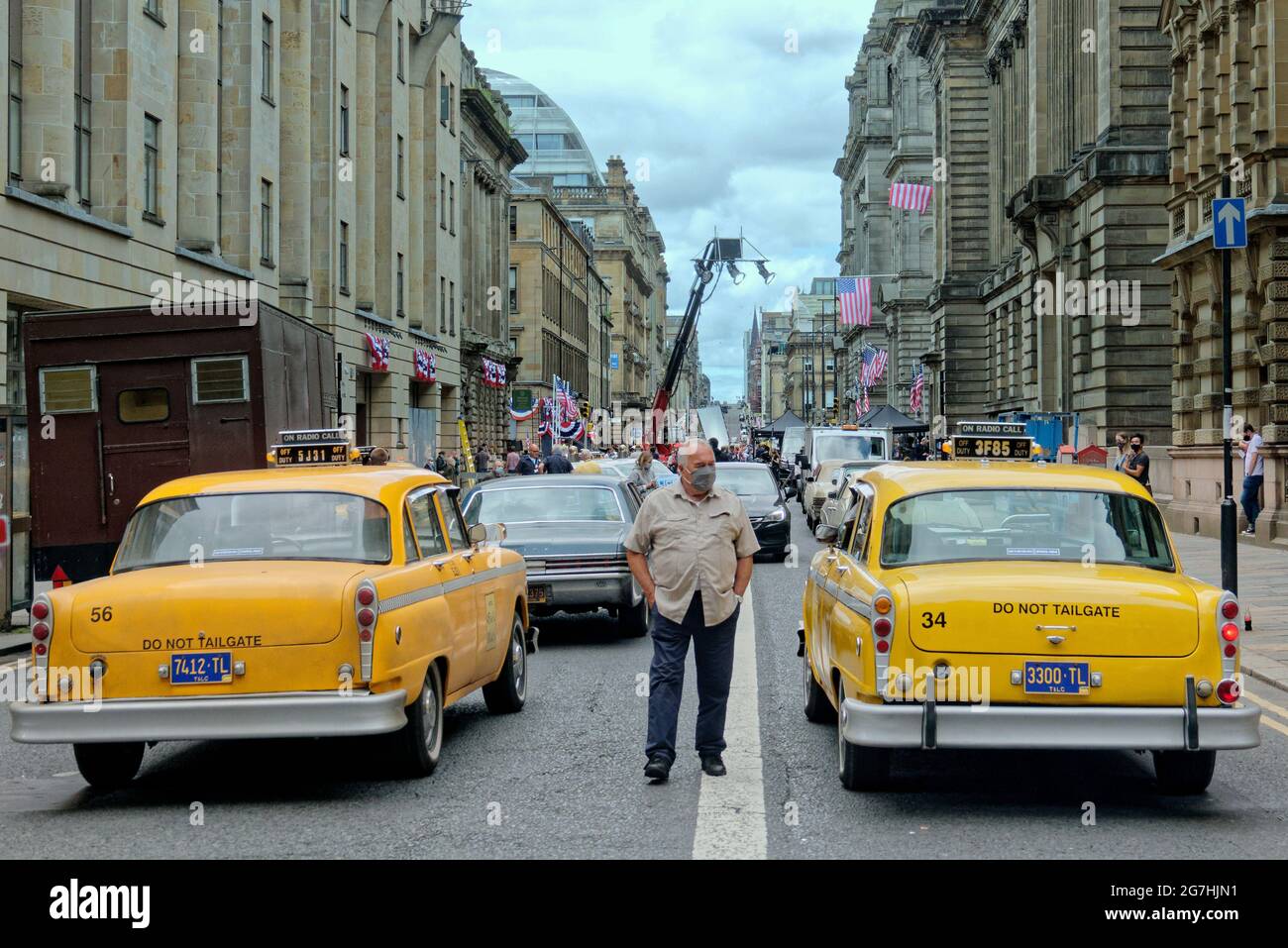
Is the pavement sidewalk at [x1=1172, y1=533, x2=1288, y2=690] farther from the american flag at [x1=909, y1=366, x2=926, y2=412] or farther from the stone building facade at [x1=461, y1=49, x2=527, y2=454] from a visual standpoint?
the american flag at [x1=909, y1=366, x2=926, y2=412]

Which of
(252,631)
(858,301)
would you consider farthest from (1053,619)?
(858,301)

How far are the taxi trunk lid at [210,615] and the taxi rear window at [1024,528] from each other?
293cm

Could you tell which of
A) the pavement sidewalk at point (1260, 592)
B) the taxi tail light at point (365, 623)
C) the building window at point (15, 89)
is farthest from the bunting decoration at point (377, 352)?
the taxi tail light at point (365, 623)

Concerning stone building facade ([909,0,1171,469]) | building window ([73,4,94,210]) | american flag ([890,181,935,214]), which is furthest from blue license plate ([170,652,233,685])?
american flag ([890,181,935,214])

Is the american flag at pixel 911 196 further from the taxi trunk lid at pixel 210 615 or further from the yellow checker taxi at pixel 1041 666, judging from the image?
the taxi trunk lid at pixel 210 615

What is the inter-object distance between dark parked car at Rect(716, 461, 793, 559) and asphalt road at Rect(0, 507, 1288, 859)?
1291cm

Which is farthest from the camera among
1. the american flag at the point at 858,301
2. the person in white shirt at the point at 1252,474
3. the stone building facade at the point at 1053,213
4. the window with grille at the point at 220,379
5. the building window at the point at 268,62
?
the american flag at the point at 858,301

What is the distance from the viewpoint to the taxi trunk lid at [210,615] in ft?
24.0

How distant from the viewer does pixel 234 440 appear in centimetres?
1523

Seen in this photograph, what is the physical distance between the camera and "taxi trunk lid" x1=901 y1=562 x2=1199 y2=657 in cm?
699

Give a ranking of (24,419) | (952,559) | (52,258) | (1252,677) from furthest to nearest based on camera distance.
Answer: (52,258) < (24,419) < (1252,677) < (952,559)
